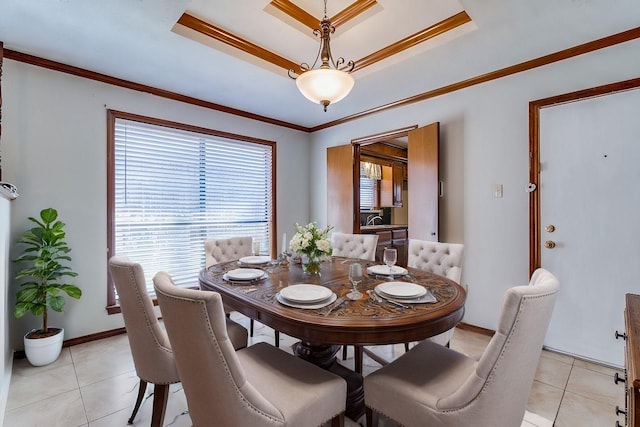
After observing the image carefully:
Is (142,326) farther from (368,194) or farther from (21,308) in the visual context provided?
(368,194)

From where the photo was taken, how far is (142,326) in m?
1.41

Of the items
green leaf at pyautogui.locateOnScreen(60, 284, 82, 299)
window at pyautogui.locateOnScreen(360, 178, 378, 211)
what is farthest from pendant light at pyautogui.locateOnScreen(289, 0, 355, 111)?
window at pyautogui.locateOnScreen(360, 178, 378, 211)

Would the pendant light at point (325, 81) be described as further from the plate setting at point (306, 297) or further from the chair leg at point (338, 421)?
the chair leg at point (338, 421)

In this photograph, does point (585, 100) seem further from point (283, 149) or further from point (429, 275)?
point (283, 149)

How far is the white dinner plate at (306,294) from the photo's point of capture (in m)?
1.36

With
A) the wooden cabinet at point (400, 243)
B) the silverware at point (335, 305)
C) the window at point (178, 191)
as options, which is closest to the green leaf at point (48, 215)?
the window at point (178, 191)

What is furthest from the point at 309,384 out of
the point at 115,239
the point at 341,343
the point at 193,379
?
the point at 115,239

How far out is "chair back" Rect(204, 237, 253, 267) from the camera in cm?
275

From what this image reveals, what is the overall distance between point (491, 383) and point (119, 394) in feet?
7.39

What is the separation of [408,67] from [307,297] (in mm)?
2327

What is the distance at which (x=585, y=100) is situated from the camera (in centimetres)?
233

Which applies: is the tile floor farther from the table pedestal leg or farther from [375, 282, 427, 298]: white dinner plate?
[375, 282, 427, 298]: white dinner plate

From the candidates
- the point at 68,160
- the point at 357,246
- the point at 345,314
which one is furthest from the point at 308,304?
the point at 68,160

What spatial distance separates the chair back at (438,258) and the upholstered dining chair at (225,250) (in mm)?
1436
